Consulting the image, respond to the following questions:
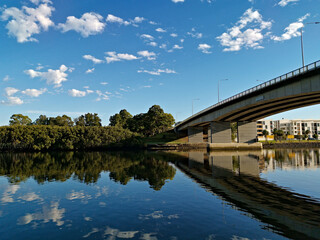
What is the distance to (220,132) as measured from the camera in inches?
2881

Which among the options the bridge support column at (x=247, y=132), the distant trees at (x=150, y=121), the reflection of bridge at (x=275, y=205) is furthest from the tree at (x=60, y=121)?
the reflection of bridge at (x=275, y=205)

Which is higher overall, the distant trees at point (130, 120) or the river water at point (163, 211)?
the distant trees at point (130, 120)

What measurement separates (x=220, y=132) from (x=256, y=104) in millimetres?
23002

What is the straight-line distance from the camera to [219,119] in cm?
7212

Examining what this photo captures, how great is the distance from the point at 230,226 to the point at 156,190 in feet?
27.2

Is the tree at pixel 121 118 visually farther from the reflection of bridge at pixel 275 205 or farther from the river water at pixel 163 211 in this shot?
the reflection of bridge at pixel 275 205

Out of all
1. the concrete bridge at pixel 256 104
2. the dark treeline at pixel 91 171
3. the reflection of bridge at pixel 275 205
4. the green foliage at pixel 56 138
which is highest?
the concrete bridge at pixel 256 104

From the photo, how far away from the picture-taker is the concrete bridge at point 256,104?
36.7 meters

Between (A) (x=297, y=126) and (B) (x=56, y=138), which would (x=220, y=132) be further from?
(A) (x=297, y=126)

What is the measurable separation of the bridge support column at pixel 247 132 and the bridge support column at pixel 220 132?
4.34 meters

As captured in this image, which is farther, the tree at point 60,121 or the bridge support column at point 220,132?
the tree at point 60,121

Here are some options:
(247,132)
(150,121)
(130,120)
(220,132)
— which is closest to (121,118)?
(130,120)

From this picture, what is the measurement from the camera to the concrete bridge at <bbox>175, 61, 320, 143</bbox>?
3672 cm

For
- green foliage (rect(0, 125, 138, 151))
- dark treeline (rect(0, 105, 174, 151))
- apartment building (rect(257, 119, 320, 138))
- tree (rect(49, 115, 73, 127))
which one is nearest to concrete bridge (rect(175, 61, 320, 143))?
dark treeline (rect(0, 105, 174, 151))
